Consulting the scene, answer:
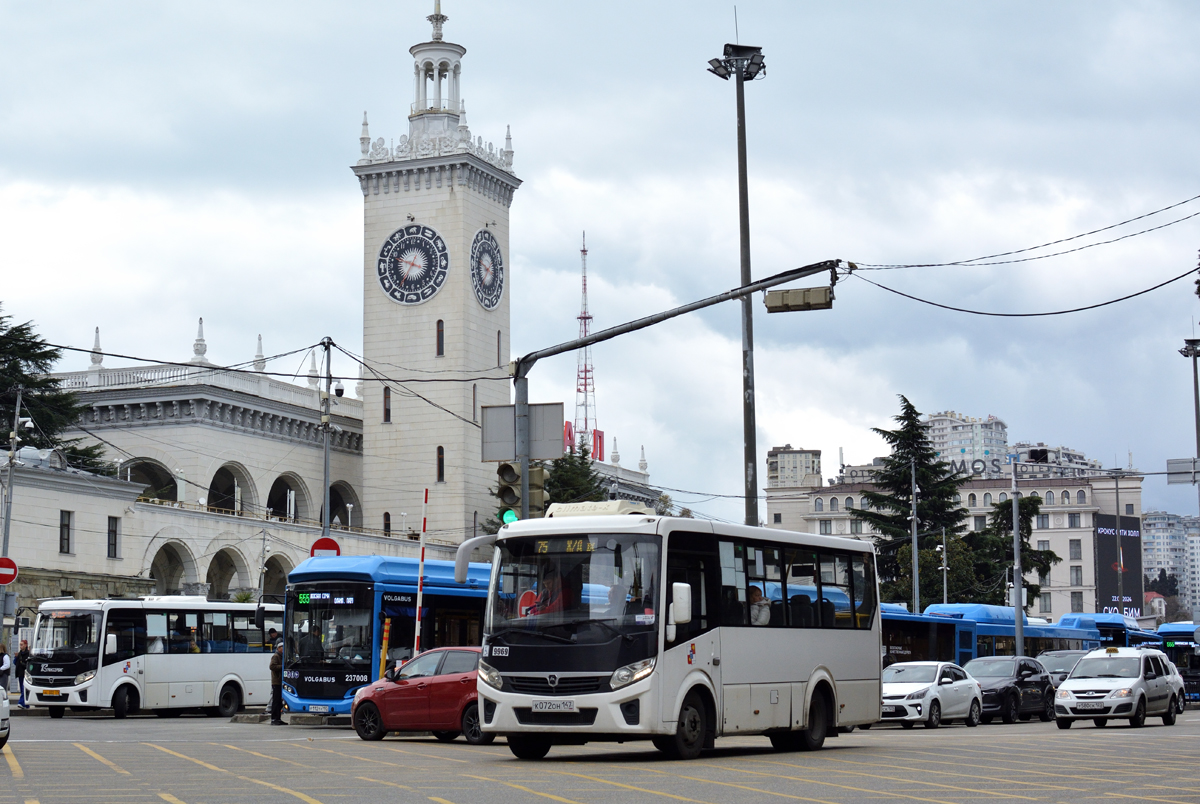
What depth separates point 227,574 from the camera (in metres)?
61.7

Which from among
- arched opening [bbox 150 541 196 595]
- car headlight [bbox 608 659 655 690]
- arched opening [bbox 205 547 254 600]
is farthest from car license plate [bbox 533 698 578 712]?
arched opening [bbox 205 547 254 600]

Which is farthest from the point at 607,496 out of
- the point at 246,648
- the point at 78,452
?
the point at 246,648

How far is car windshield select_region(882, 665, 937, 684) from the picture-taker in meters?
31.8

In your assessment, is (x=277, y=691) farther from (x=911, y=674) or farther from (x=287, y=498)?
(x=287, y=498)

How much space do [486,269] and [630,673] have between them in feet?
198

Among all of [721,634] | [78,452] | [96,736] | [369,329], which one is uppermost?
[369,329]

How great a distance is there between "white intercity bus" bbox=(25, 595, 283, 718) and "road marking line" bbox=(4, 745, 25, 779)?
13.7 meters

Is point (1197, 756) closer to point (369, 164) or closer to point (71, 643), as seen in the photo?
point (71, 643)

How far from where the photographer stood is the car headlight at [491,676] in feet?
58.1

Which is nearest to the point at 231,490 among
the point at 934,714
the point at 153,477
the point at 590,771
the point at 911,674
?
the point at 153,477

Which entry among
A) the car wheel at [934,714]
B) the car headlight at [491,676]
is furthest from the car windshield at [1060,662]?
the car headlight at [491,676]

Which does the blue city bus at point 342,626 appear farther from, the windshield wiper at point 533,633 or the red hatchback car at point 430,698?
the windshield wiper at point 533,633

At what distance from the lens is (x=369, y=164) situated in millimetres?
76375

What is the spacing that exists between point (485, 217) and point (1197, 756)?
59.9 metres
